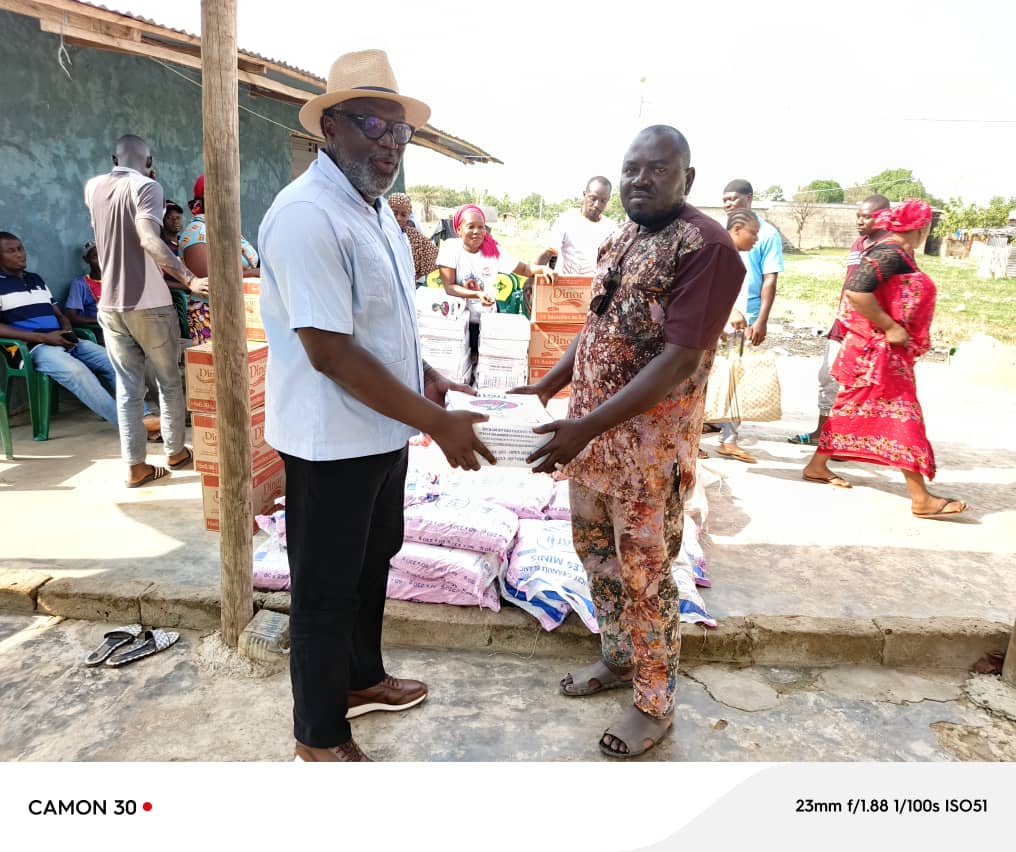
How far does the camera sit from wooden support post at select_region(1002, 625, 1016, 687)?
2637 mm

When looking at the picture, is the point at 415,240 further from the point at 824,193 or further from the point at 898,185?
the point at 824,193

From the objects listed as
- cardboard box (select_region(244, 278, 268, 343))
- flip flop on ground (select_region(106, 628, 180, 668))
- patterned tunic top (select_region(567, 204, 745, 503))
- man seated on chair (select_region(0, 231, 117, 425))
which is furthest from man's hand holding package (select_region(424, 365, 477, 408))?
man seated on chair (select_region(0, 231, 117, 425))

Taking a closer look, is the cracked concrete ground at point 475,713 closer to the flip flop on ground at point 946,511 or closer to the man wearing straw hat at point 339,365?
the man wearing straw hat at point 339,365

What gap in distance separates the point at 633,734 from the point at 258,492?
2159 millimetres

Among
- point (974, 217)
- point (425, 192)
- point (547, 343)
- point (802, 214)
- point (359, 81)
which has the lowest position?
point (547, 343)

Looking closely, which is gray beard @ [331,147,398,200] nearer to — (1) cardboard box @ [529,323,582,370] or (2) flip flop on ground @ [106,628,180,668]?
(2) flip flop on ground @ [106,628,180,668]

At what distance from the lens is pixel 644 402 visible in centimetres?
191

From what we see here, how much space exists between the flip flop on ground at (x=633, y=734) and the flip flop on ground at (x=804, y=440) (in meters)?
3.85

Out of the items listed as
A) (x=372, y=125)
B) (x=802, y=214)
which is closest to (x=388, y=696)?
(x=372, y=125)

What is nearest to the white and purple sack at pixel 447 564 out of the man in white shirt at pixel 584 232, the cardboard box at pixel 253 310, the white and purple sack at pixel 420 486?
the white and purple sack at pixel 420 486

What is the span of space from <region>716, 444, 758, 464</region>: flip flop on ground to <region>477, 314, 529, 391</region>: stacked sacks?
1595mm

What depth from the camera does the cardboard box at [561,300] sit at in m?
5.29

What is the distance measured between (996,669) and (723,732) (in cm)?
125

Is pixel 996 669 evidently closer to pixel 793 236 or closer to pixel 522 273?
pixel 522 273
